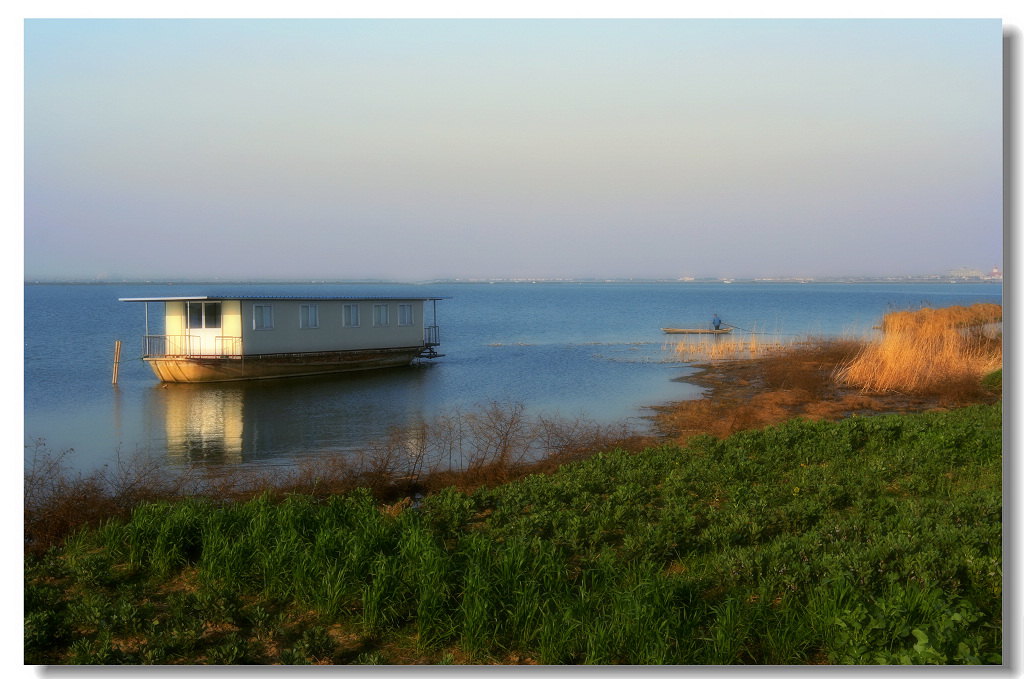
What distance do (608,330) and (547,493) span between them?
41280 millimetres

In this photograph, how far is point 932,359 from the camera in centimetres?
1574

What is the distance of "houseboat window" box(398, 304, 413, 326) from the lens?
27.8 metres

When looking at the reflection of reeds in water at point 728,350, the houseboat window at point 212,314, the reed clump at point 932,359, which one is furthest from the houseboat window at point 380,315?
the reed clump at point 932,359

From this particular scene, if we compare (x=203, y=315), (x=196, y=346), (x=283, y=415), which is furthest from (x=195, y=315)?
(x=283, y=415)

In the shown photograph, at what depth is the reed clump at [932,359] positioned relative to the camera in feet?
49.5

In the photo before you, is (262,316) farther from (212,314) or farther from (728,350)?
(728,350)

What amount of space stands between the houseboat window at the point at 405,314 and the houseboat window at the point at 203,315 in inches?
257

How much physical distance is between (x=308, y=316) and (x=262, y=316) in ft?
5.36

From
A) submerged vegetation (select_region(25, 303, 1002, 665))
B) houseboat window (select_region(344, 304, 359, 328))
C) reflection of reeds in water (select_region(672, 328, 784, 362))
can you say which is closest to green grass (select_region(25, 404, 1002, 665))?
submerged vegetation (select_region(25, 303, 1002, 665))

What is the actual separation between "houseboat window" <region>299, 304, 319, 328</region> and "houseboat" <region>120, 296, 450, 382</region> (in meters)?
0.03

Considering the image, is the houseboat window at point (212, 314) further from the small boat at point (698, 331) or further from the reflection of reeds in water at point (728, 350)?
the small boat at point (698, 331)

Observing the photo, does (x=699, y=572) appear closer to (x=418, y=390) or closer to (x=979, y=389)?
(x=979, y=389)

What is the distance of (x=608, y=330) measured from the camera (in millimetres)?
47375

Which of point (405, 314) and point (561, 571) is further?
point (405, 314)
